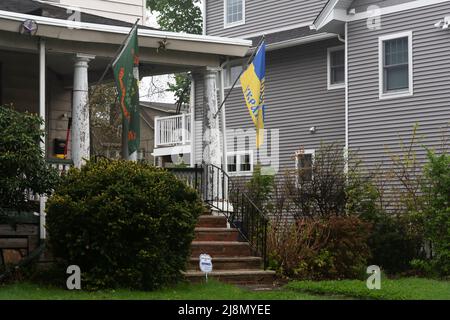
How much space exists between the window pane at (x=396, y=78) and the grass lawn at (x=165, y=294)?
32.1ft

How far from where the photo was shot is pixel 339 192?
16.8m

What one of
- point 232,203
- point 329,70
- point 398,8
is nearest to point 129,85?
point 232,203

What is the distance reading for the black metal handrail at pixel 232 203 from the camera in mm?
14422

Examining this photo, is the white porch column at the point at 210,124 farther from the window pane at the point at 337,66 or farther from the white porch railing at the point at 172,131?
the white porch railing at the point at 172,131

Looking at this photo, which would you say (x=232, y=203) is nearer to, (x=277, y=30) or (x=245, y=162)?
(x=245, y=162)

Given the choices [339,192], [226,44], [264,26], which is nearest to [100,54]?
[226,44]

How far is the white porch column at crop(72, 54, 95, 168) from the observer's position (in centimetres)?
1438

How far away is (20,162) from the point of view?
38.3ft

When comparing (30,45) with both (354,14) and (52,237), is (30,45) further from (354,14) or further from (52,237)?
(354,14)

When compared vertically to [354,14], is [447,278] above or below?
below

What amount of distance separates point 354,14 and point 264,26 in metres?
4.48

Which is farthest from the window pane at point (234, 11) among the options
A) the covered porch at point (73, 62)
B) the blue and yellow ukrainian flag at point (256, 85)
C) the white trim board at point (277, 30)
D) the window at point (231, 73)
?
the blue and yellow ukrainian flag at point (256, 85)

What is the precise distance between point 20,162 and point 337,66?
13.3m

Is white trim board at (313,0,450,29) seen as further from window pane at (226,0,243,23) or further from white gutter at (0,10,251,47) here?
white gutter at (0,10,251,47)
